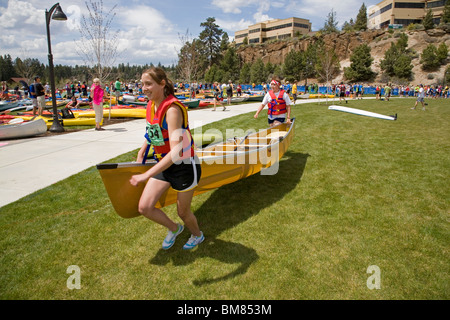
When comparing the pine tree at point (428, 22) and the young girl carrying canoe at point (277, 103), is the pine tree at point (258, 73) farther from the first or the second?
the young girl carrying canoe at point (277, 103)

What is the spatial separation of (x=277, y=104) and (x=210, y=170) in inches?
145

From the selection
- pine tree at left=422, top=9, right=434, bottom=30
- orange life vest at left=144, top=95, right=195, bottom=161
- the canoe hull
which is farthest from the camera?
pine tree at left=422, top=9, right=434, bottom=30

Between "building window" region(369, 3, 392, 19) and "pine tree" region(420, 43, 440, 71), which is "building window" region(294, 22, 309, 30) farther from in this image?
"pine tree" region(420, 43, 440, 71)

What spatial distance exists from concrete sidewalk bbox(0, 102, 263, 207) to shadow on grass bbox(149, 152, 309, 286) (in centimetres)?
332

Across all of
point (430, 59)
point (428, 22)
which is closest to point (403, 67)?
point (430, 59)

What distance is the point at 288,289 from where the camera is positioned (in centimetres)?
263

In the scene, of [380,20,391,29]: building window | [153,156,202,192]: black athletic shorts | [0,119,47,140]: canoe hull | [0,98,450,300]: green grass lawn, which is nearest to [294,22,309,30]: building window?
[380,20,391,29]: building window

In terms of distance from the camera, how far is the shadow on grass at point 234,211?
10.2 ft

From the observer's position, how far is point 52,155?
279 inches

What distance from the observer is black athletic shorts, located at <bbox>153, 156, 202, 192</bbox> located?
8.87 feet

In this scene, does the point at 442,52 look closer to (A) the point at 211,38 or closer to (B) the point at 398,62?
(B) the point at 398,62

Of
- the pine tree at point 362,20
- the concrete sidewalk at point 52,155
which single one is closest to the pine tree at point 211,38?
the pine tree at point 362,20
